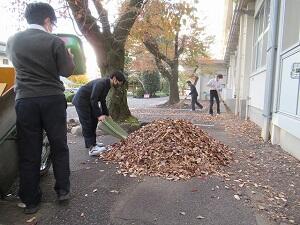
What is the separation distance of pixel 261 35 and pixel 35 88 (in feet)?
31.0

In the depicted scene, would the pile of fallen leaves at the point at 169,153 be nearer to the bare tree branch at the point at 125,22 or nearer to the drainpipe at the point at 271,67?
the drainpipe at the point at 271,67

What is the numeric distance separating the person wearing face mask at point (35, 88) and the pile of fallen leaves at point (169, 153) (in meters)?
1.67

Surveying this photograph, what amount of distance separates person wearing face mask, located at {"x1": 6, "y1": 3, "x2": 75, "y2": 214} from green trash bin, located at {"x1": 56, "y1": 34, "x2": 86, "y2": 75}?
339 mm

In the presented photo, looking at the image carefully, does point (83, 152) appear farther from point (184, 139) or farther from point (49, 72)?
point (49, 72)

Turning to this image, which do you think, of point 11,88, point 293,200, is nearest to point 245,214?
point 293,200

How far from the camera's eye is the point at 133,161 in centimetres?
553

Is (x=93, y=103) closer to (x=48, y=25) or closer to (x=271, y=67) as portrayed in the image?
(x=48, y=25)

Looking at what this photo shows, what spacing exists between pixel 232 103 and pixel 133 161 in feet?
45.0

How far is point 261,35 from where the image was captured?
11445 mm

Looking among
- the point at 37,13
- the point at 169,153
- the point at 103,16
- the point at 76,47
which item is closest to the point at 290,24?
the point at 169,153

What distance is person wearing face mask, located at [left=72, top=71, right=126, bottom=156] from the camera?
19.4 feet

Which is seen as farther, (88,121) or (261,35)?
(261,35)

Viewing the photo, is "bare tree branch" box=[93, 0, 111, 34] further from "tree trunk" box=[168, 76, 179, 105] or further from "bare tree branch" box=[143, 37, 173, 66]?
"tree trunk" box=[168, 76, 179, 105]

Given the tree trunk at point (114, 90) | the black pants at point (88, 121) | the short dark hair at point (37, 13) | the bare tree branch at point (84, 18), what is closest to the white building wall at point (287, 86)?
the black pants at point (88, 121)
